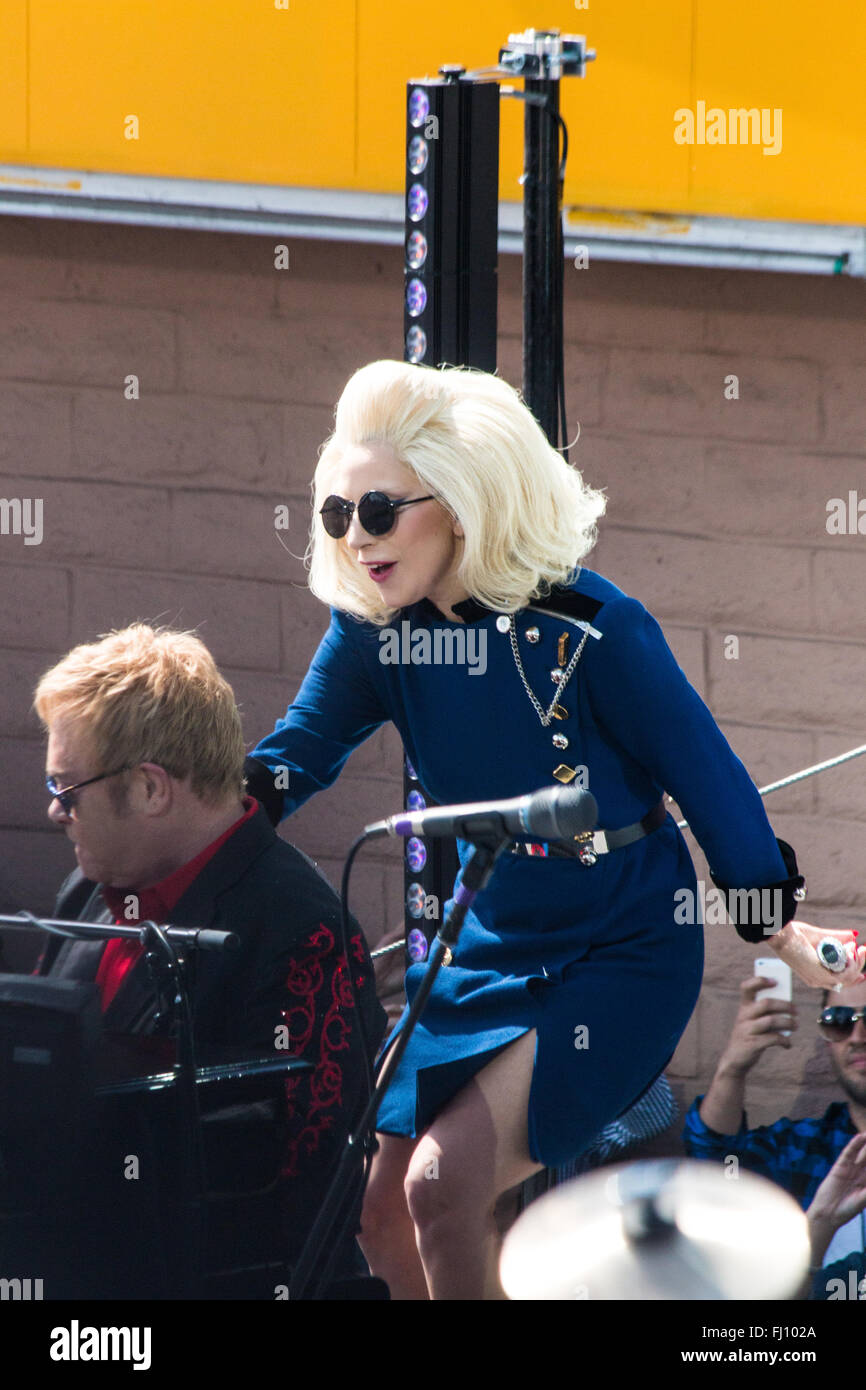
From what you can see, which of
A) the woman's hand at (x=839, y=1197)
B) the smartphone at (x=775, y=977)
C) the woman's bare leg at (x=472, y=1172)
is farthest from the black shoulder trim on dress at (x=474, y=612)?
the smartphone at (x=775, y=977)

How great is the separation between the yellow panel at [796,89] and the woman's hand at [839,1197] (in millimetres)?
1603

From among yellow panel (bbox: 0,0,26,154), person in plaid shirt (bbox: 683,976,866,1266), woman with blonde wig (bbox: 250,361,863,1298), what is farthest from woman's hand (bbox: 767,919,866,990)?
yellow panel (bbox: 0,0,26,154)

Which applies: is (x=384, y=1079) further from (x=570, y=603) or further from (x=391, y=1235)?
(x=570, y=603)

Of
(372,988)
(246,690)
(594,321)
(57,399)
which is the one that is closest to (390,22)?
(594,321)

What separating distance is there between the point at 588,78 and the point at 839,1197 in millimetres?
1917

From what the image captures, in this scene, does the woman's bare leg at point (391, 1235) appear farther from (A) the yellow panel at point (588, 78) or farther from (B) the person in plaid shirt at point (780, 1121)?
(A) the yellow panel at point (588, 78)

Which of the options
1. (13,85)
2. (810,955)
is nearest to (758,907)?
(810,955)

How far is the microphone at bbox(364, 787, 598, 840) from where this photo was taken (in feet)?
5.54

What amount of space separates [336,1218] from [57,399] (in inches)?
77.7

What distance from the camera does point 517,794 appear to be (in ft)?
6.89

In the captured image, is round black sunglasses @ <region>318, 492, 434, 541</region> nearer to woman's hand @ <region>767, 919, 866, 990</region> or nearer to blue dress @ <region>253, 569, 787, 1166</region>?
blue dress @ <region>253, 569, 787, 1166</region>

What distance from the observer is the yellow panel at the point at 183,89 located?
3.30 metres

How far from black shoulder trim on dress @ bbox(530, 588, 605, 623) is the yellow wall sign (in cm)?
137
